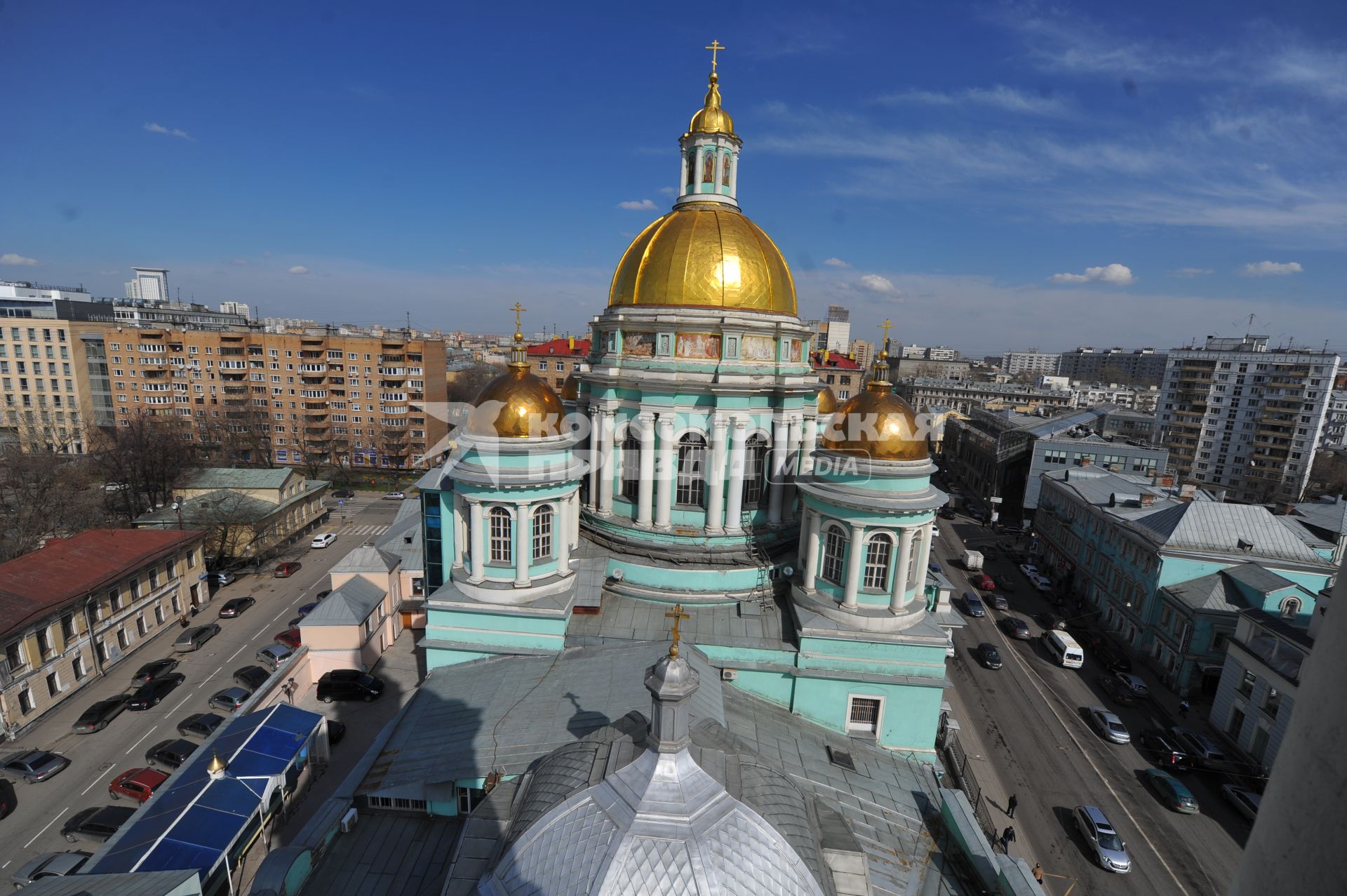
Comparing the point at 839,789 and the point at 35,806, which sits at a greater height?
the point at 839,789

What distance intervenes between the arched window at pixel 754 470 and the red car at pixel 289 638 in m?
21.8

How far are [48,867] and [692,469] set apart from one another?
64.0 feet

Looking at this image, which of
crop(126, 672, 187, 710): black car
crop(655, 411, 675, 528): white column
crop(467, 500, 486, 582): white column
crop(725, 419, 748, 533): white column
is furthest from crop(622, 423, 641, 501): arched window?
crop(126, 672, 187, 710): black car

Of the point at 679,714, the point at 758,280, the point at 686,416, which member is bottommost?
the point at 679,714

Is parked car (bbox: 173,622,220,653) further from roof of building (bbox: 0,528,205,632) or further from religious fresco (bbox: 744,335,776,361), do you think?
religious fresco (bbox: 744,335,776,361)

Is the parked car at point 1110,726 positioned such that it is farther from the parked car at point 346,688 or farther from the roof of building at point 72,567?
the roof of building at point 72,567

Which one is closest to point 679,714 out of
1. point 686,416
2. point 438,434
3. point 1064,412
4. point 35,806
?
point 686,416

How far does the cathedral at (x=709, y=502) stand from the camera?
1683 cm

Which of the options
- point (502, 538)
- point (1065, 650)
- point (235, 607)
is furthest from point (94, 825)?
point (1065, 650)

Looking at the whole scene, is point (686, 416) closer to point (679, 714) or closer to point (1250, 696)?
point (679, 714)

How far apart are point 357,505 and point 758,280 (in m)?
44.8

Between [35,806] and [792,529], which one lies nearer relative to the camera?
[35,806]

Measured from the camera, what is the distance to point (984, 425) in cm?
6266

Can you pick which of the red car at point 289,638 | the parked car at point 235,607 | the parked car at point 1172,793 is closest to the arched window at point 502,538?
the red car at point 289,638
